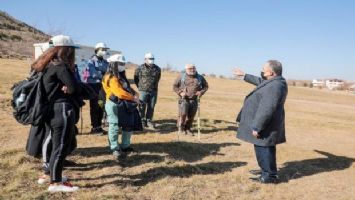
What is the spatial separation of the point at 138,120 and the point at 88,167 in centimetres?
134

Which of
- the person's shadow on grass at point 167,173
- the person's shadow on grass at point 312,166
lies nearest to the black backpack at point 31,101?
the person's shadow on grass at point 167,173

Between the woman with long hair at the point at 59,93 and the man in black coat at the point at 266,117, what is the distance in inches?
119

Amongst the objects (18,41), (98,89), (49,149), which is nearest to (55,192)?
(49,149)

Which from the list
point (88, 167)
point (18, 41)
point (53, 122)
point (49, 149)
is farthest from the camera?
point (18, 41)

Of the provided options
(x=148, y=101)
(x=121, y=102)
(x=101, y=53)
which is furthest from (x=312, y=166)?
(x=101, y=53)

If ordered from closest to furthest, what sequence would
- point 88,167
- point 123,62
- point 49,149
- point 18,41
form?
point 49,149, point 88,167, point 123,62, point 18,41

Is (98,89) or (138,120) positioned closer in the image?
(138,120)

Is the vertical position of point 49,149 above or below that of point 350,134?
above

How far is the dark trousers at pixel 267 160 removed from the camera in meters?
7.24

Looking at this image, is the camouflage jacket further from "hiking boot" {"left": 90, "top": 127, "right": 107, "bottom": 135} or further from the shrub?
the shrub

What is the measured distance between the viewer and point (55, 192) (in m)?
5.72

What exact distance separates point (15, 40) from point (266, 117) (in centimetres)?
4985

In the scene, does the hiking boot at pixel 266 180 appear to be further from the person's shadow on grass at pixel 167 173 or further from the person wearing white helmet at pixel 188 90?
the person wearing white helmet at pixel 188 90

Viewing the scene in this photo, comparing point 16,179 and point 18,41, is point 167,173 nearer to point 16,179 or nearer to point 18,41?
point 16,179
